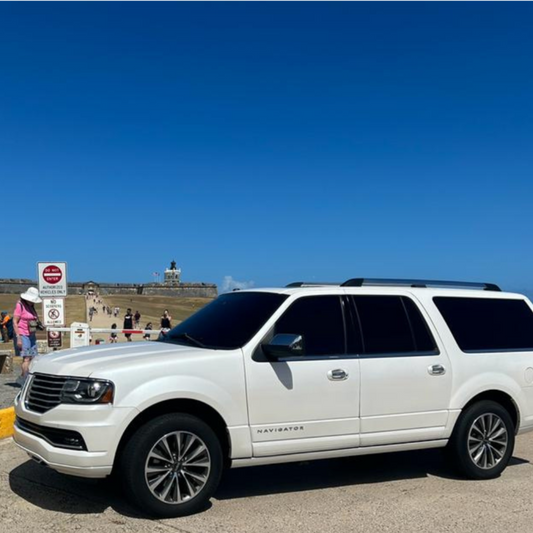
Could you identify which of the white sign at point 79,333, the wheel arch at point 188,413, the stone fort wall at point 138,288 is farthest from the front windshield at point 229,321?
the stone fort wall at point 138,288

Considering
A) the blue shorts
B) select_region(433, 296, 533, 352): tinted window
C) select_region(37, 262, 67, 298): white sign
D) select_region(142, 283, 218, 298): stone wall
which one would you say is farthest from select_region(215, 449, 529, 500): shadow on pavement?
select_region(142, 283, 218, 298): stone wall

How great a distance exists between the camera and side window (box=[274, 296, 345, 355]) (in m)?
5.86

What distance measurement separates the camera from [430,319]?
21.5ft

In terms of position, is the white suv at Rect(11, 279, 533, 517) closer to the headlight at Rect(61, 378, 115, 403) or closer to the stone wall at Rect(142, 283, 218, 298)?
the headlight at Rect(61, 378, 115, 403)

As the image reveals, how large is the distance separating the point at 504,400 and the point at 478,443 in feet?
2.06

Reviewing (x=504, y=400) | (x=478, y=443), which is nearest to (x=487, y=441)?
(x=478, y=443)

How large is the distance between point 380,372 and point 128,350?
7.48 feet

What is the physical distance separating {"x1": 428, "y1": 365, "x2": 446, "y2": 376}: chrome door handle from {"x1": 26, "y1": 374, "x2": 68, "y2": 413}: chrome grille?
11.0 ft

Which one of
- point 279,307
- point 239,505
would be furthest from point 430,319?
point 239,505

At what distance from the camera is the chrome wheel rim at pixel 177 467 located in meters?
5.05

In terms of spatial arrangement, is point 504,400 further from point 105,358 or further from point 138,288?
point 138,288

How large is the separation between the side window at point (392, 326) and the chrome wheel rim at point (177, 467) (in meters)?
1.83

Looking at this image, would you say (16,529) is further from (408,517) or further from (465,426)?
(465,426)

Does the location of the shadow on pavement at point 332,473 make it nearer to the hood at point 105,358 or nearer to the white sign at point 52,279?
the hood at point 105,358
